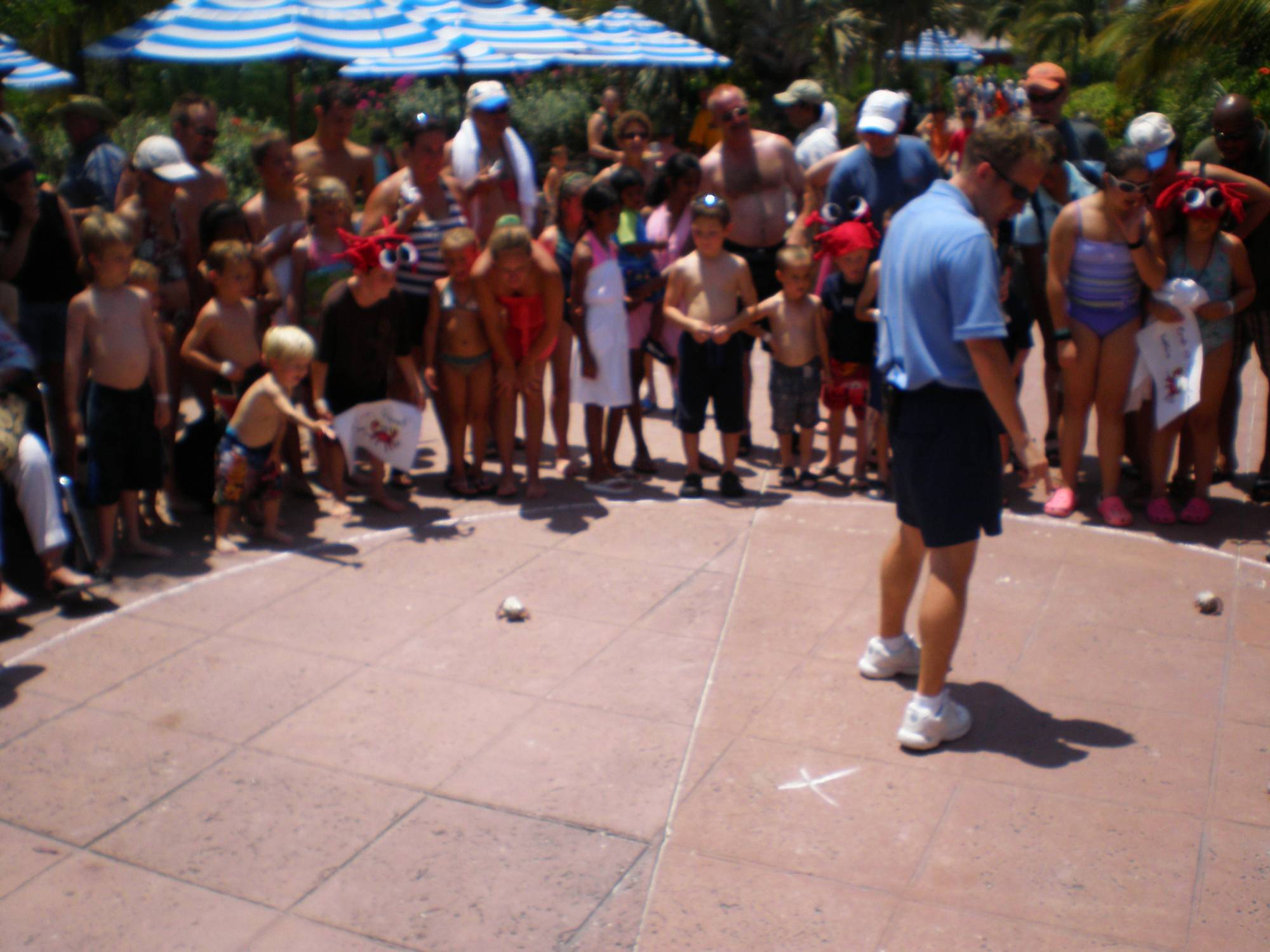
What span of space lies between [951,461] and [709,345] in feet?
9.75

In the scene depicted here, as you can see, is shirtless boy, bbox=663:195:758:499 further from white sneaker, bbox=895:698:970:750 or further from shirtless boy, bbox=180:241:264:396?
white sneaker, bbox=895:698:970:750

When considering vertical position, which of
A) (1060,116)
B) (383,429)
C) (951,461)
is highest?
(1060,116)

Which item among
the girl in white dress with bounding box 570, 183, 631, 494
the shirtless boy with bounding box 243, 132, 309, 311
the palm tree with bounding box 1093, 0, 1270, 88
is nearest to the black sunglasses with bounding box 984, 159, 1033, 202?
the girl in white dress with bounding box 570, 183, 631, 494

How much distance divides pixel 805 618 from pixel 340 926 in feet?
8.69

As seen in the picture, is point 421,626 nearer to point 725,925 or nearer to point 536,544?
point 536,544

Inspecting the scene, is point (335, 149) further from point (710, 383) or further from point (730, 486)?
point (730, 486)

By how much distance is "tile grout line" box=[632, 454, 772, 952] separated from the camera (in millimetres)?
3590

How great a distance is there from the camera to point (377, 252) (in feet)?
21.5

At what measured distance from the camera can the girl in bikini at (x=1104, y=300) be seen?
6363 mm

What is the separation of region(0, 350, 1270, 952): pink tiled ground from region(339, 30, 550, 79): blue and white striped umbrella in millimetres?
5695

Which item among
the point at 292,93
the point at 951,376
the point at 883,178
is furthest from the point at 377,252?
the point at 292,93

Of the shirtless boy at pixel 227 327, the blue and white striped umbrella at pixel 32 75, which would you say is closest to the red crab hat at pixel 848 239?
the shirtless boy at pixel 227 327

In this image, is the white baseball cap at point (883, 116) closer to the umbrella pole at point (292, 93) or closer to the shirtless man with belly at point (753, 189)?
the shirtless man with belly at point (753, 189)

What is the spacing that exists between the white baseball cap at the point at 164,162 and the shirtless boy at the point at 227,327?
1.42 ft
